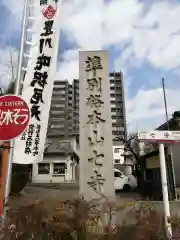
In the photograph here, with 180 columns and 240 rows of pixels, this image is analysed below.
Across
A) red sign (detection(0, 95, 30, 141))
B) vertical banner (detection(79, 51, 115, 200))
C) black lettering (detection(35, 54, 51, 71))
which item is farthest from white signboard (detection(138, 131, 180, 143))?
black lettering (detection(35, 54, 51, 71))

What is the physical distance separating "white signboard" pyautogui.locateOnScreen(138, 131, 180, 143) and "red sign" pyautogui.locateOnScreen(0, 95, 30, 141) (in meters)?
2.31

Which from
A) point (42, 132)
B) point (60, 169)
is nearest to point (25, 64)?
point (42, 132)

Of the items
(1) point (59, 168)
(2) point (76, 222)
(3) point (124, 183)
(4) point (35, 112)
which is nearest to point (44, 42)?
(4) point (35, 112)

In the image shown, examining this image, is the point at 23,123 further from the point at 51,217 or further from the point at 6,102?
the point at 51,217

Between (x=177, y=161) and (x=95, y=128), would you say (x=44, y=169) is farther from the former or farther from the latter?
(x=95, y=128)

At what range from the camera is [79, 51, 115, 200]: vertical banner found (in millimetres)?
8547

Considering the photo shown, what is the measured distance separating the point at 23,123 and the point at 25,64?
3.03m

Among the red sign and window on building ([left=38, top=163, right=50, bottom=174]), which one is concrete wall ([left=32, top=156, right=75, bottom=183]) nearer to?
window on building ([left=38, top=163, right=50, bottom=174])

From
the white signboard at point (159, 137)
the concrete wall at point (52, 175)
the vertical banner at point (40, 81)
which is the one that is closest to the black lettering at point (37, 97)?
the vertical banner at point (40, 81)

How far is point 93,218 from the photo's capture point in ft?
13.9

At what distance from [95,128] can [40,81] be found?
7.48 ft

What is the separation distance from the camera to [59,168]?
38906 mm

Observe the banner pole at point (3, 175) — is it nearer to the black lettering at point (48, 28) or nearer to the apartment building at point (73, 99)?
the black lettering at point (48, 28)

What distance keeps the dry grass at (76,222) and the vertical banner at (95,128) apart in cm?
406
